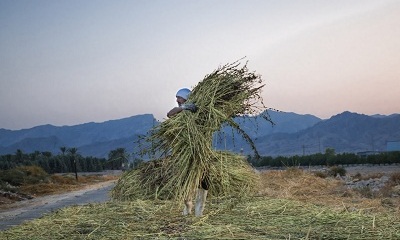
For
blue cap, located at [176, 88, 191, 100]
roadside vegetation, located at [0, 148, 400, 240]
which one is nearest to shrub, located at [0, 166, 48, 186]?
roadside vegetation, located at [0, 148, 400, 240]

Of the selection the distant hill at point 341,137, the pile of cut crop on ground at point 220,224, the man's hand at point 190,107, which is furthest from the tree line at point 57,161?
the distant hill at point 341,137

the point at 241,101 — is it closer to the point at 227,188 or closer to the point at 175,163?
the point at 175,163

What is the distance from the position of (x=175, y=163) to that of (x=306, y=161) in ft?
234

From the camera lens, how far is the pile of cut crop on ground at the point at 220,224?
18.0ft

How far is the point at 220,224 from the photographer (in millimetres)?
6117

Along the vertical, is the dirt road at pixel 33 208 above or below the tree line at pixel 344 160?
below

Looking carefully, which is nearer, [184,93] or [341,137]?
[184,93]

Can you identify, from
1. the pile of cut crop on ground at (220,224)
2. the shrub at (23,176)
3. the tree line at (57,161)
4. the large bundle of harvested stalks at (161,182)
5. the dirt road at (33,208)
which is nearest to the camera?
the pile of cut crop on ground at (220,224)

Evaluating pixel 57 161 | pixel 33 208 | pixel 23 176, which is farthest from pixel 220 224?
pixel 57 161

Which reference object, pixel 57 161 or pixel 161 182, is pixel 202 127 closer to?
pixel 161 182

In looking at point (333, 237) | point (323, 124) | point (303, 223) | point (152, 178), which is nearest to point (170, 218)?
point (303, 223)

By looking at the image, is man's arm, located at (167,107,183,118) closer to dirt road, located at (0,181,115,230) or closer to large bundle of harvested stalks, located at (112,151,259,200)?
large bundle of harvested stalks, located at (112,151,259,200)

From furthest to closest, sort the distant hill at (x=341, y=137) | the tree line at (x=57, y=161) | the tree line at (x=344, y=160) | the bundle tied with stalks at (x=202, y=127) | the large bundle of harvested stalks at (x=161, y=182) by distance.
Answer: the distant hill at (x=341, y=137), the tree line at (x=57, y=161), the tree line at (x=344, y=160), the large bundle of harvested stalks at (x=161, y=182), the bundle tied with stalks at (x=202, y=127)

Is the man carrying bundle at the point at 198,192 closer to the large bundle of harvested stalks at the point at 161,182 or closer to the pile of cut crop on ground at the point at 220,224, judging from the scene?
the pile of cut crop on ground at the point at 220,224
